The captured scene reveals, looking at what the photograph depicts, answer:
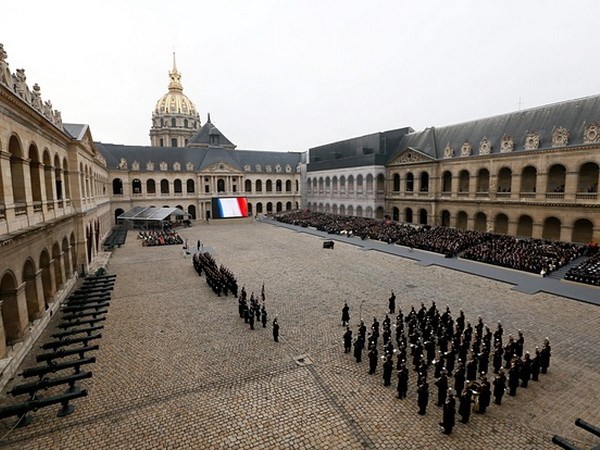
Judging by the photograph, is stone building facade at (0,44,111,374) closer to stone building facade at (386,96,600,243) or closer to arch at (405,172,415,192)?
stone building facade at (386,96,600,243)

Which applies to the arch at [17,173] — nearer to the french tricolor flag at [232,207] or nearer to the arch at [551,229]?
the arch at [551,229]

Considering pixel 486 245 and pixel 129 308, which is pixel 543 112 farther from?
pixel 129 308

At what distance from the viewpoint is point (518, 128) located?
1337 inches

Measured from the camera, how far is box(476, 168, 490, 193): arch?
3678 centimetres

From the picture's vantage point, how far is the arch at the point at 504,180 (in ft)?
113

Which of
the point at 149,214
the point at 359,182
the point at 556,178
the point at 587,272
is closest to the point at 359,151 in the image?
the point at 359,182

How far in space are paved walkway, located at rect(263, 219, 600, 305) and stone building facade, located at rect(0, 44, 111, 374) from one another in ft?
80.2

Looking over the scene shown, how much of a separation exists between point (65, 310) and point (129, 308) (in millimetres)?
2945

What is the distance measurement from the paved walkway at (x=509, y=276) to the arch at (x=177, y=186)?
40579mm

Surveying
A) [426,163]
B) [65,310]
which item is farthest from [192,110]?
[65,310]

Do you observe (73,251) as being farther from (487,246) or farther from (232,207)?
(232,207)

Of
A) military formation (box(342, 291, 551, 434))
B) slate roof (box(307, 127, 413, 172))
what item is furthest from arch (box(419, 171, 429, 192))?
military formation (box(342, 291, 551, 434))

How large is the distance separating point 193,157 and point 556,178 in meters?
55.9

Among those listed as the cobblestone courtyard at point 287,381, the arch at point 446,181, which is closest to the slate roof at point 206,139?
the arch at point 446,181
